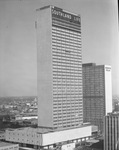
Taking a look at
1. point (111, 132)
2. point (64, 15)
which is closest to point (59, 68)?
point (64, 15)

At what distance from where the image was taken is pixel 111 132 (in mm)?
3203

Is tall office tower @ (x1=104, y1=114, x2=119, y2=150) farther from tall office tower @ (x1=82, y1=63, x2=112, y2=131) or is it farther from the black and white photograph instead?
tall office tower @ (x1=82, y1=63, x2=112, y2=131)

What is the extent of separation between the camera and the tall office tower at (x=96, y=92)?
340 centimetres

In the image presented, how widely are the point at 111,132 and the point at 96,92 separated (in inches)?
21.9

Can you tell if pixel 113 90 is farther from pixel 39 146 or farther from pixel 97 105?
pixel 39 146

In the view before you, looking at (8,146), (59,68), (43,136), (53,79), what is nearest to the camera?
(8,146)

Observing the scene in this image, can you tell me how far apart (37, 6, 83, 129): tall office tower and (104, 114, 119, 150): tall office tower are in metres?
0.54

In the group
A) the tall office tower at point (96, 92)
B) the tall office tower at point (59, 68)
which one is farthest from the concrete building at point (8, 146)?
the tall office tower at point (96, 92)

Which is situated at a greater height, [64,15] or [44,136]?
[64,15]

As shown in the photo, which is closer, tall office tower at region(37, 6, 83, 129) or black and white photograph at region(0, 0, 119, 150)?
black and white photograph at region(0, 0, 119, 150)

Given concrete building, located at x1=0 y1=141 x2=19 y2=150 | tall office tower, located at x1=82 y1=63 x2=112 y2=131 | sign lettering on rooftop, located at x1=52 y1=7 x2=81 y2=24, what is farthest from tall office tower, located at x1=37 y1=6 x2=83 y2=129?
concrete building, located at x1=0 y1=141 x2=19 y2=150

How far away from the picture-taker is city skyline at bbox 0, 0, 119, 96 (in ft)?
10.7

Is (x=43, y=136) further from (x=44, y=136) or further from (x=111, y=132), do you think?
(x=111, y=132)

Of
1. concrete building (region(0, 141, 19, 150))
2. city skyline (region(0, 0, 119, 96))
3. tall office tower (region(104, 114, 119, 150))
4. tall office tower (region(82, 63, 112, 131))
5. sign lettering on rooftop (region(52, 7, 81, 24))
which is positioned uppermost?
sign lettering on rooftop (region(52, 7, 81, 24))
